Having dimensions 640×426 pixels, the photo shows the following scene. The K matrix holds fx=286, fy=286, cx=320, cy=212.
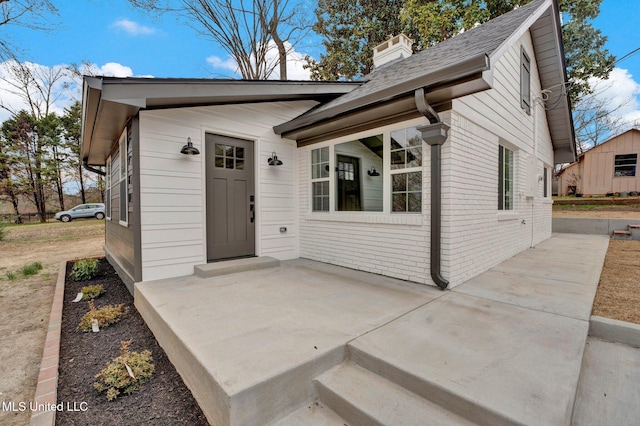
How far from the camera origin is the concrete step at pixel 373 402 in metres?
1.60

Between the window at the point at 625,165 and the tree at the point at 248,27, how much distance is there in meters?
16.8

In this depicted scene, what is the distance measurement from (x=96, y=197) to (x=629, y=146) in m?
35.2

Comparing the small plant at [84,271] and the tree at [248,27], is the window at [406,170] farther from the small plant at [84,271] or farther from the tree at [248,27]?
the tree at [248,27]

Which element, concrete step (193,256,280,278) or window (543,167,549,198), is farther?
window (543,167,549,198)

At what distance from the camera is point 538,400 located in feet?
5.16

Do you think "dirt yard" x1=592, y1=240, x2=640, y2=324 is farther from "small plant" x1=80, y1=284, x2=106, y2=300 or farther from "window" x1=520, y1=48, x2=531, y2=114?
"small plant" x1=80, y1=284, x2=106, y2=300

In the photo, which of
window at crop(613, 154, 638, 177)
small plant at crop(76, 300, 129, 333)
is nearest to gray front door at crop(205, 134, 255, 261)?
small plant at crop(76, 300, 129, 333)

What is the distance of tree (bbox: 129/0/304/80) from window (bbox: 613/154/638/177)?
16828mm

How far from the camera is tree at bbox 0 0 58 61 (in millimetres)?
6586

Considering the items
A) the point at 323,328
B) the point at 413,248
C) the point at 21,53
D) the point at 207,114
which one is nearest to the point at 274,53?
the point at 21,53

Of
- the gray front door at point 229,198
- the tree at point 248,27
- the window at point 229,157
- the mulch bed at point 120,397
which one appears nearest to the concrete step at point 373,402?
the mulch bed at point 120,397

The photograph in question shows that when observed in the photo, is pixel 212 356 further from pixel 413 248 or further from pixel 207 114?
pixel 207 114

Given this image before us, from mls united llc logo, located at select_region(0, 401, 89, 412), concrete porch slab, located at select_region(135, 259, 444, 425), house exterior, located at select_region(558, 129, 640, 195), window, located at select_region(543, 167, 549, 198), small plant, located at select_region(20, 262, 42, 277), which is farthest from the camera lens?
house exterior, located at select_region(558, 129, 640, 195)

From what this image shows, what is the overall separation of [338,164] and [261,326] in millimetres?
3280
